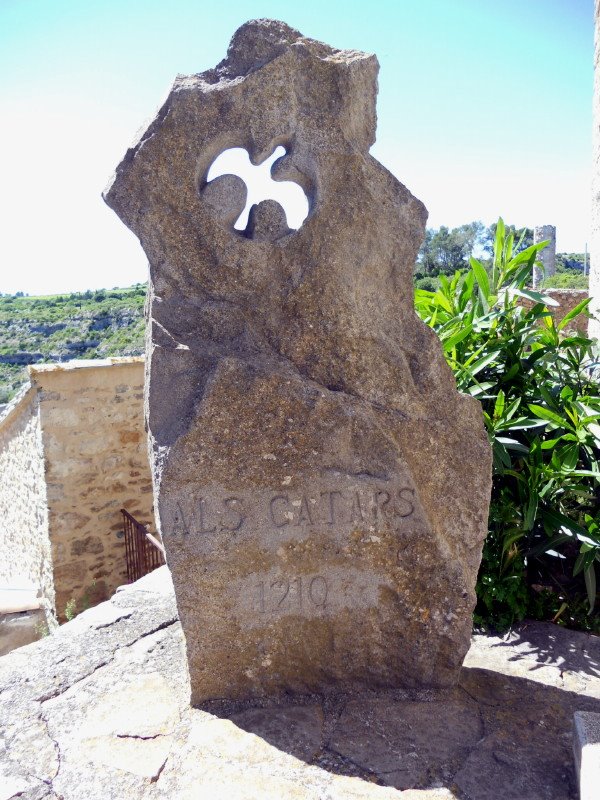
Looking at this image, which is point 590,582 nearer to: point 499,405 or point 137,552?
point 499,405

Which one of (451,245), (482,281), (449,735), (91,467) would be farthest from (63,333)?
(449,735)

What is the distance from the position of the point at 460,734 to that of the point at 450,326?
1.82 metres

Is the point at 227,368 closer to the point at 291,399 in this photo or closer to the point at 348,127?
the point at 291,399

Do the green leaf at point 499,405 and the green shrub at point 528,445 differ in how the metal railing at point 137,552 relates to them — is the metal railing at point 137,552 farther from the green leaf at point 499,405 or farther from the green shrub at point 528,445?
the green leaf at point 499,405

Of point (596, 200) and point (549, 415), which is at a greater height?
point (596, 200)

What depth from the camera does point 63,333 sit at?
88.2 ft

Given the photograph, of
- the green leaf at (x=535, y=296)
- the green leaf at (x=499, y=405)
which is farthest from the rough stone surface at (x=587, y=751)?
the green leaf at (x=535, y=296)

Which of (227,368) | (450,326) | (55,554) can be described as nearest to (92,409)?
(55,554)

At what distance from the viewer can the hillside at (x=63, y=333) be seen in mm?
22281

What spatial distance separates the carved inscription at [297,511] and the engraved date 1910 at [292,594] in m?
0.18

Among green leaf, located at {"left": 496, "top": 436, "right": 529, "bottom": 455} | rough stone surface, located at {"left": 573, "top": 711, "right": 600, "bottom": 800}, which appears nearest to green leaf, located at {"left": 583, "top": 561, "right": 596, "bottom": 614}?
green leaf, located at {"left": 496, "top": 436, "right": 529, "bottom": 455}

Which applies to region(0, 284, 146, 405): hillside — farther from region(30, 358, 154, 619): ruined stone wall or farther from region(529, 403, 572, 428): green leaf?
region(529, 403, 572, 428): green leaf

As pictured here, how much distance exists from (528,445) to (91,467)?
3850 millimetres

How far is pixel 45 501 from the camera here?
18.6ft
